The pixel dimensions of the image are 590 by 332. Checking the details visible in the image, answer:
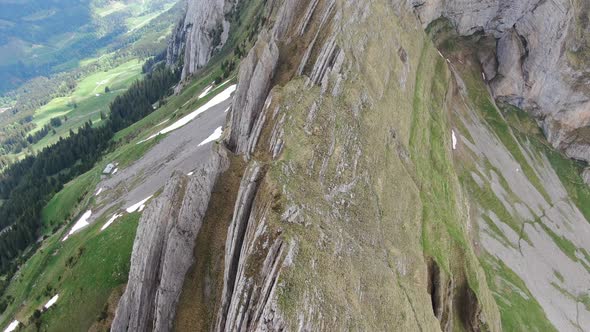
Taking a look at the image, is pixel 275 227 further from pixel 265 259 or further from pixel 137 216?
pixel 137 216

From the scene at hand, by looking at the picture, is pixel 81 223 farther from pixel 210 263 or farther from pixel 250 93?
pixel 250 93

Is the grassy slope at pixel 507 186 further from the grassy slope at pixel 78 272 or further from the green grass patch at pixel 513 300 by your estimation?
the grassy slope at pixel 78 272

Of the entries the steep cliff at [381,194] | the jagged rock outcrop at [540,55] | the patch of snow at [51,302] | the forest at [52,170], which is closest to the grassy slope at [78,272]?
the patch of snow at [51,302]

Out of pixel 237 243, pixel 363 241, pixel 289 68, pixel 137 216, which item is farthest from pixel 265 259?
pixel 137 216

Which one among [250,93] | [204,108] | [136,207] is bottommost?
[204,108]

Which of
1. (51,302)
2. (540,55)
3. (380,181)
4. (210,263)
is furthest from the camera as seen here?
(540,55)

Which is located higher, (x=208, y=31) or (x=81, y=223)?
(x=81, y=223)

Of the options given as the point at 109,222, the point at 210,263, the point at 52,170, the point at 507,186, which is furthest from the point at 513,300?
the point at 52,170
